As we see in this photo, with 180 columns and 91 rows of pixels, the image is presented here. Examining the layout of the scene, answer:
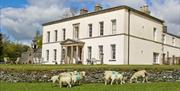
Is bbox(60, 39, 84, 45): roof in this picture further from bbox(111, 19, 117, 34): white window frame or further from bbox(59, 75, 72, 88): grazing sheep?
bbox(59, 75, 72, 88): grazing sheep

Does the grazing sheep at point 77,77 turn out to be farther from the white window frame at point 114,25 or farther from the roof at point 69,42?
the roof at point 69,42

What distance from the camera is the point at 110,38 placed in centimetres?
4038

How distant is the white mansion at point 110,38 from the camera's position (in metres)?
39.3

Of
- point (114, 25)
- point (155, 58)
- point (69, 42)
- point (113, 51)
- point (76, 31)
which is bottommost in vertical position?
point (155, 58)

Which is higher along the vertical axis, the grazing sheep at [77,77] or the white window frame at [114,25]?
the white window frame at [114,25]

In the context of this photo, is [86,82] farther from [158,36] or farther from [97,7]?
[158,36]

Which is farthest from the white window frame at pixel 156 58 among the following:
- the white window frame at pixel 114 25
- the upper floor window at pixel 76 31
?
the upper floor window at pixel 76 31

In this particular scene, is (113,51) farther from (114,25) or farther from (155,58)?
(155,58)

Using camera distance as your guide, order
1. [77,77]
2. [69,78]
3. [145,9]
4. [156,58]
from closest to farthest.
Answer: [69,78], [77,77], [156,58], [145,9]

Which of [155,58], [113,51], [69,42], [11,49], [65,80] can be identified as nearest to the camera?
[65,80]

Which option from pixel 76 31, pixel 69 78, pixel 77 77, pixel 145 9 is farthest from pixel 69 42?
pixel 69 78

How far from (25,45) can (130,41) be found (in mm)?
59935

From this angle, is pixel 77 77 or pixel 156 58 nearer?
pixel 77 77

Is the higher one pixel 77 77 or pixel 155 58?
pixel 155 58
